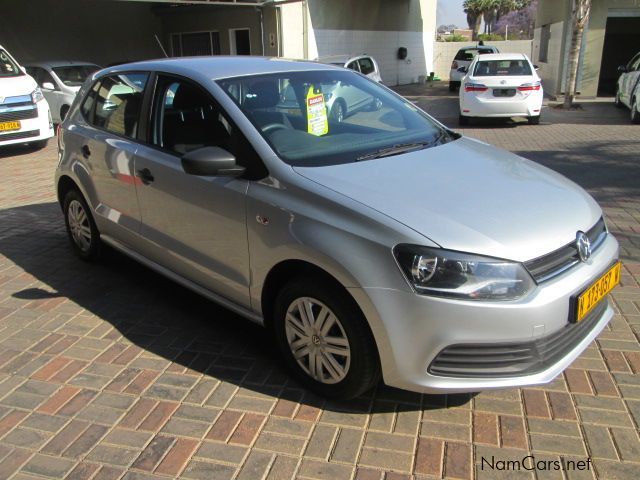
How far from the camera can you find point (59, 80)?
1360cm

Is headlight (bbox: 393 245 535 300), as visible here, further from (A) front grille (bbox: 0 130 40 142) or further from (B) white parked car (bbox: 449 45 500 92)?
(B) white parked car (bbox: 449 45 500 92)

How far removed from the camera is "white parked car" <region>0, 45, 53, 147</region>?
10312mm

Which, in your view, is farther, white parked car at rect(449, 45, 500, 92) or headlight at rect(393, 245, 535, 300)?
white parked car at rect(449, 45, 500, 92)

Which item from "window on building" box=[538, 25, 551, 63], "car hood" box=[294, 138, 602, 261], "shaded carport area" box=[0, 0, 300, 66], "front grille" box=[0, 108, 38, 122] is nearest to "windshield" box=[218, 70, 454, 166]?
"car hood" box=[294, 138, 602, 261]

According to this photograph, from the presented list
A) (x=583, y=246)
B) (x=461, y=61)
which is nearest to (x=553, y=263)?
(x=583, y=246)

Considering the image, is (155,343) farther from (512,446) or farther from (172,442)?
(512,446)

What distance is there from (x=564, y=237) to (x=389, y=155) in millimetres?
1050

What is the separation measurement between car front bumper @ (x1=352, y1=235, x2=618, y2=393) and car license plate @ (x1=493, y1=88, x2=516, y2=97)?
1043cm

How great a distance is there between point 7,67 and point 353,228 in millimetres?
10790

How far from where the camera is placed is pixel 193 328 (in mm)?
3826

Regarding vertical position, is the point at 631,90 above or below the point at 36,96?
below

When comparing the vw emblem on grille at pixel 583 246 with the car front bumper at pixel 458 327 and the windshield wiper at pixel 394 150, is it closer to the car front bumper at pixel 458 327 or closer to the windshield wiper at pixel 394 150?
the car front bumper at pixel 458 327

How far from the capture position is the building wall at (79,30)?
18.0 metres

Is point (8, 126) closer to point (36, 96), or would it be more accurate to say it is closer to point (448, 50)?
point (36, 96)
